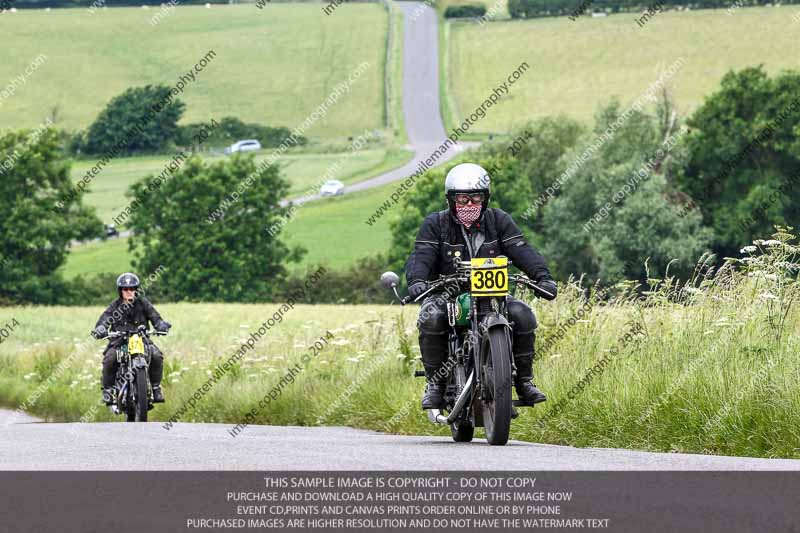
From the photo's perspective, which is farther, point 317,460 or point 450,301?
point 450,301

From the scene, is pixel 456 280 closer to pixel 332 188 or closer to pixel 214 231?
pixel 214 231

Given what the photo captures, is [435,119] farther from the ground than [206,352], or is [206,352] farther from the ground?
[206,352]

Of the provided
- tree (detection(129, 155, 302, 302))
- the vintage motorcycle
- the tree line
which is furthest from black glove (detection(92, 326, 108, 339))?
tree (detection(129, 155, 302, 302))

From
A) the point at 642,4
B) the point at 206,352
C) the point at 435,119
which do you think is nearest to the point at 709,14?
the point at 642,4

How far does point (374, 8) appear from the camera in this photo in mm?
143625

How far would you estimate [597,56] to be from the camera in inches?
4737

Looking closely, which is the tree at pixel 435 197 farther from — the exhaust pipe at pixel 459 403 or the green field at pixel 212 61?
the exhaust pipe at pixel 459 403

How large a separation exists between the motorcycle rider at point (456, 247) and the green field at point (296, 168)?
86200mm

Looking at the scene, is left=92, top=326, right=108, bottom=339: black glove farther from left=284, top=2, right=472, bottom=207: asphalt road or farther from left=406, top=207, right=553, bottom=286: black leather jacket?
left=284, top=2, right=472, bottom=207: asphalt road

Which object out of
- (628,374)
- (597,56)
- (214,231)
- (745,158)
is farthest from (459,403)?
(597,56)

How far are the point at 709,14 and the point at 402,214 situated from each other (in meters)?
51.8
